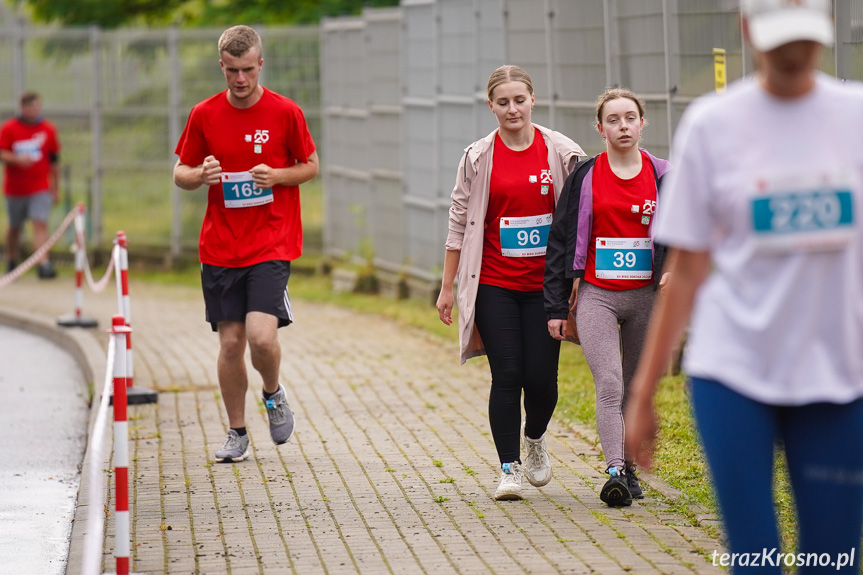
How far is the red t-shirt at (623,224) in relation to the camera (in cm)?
628

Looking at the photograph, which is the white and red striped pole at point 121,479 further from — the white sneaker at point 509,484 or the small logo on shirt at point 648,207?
the small logo on shirt at point 648,207

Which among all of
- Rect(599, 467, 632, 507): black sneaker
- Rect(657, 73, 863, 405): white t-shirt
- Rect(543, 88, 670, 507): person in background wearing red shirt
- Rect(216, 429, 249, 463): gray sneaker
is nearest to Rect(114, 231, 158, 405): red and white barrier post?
Rect(216, 429, 249, 463): gray sneaker

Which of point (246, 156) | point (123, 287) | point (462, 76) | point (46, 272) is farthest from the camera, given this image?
point (46, 272)

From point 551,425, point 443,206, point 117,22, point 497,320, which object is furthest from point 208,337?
point 117,22

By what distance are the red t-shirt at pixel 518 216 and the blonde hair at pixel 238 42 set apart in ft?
5.06

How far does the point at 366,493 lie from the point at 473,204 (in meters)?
1.52

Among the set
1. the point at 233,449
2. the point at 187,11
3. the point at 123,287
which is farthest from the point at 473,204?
the point at 187,11

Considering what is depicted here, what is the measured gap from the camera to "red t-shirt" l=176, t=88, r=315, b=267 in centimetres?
742

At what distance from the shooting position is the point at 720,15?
9.13 m

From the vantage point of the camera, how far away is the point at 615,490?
20.7 ft

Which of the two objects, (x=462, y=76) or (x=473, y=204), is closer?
(x=473, y=204)

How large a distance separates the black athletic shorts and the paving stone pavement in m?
0.85

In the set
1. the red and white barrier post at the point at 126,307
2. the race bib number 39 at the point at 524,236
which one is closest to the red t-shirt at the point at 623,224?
the race bib number 39 at the point at 524,236

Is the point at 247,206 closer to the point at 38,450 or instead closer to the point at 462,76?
the point at 38,450
